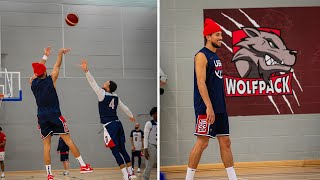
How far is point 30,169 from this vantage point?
457cm

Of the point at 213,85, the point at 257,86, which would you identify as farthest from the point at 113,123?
the point at 257,86

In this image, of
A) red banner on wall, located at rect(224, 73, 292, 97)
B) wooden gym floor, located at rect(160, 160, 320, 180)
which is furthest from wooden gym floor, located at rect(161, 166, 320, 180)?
red banner on wall, located at rect(224, 73, 292, 97)

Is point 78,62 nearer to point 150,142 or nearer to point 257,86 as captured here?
point 150,142

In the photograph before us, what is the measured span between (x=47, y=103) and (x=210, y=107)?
1.35 metres

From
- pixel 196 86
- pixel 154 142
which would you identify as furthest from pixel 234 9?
pixel 154 142

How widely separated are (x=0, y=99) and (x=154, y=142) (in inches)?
51.4

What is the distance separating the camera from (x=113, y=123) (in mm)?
4797

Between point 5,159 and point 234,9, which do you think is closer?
point 5,159

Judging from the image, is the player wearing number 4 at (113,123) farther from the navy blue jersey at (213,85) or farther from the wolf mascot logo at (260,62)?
the wolf mascot logo at (260,62)

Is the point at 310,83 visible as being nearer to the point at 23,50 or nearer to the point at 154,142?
the point at 154,142

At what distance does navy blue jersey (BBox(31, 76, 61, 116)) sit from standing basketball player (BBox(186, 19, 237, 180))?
1.22m

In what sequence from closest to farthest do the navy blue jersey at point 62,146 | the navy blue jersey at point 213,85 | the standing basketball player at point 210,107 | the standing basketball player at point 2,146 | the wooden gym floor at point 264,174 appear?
the standing basketball player at point 2,146, the navy blue jersey at point 62,146, the standing basketball player at point 210,107, the navy blue jersey at point 213,85, the wooden gym floor at point 264,174

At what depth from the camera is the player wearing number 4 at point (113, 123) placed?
4.76 m

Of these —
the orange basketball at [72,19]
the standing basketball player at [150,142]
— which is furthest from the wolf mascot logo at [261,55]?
the orange basketball at [72,19]
